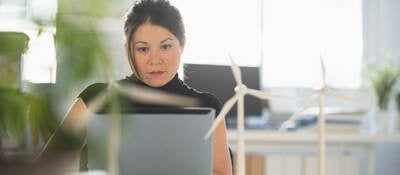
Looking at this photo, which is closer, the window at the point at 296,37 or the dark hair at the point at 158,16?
the dark hair at the point at 158,16

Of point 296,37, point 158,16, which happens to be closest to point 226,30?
point 296,37

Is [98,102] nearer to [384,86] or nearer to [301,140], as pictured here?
[301,140]

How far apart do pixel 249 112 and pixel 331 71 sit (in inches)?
25.7

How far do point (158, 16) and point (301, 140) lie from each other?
1509 millimetres

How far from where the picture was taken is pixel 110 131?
0.31m

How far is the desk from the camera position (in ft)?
→ 6.57

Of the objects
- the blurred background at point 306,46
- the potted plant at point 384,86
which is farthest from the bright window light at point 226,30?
the potted plant at point 384,86

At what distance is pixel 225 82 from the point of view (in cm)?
219

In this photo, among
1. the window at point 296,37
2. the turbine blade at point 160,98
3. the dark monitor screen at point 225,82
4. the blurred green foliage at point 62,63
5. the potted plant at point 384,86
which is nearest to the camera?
the blurred green foliage at point 62,63

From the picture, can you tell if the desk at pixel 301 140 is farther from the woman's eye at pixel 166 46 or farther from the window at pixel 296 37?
the woman's eye at pixel 166 46

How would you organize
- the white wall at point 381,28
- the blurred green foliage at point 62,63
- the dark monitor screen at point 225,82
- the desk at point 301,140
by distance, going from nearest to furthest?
the blurred green foliage at point 62,63
the desk at point 301,140
the dark monitor screen at point 225,82
the white wall at point 381,28

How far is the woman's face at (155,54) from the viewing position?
0.59 metres

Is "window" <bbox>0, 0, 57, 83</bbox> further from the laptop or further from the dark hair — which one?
the dark hair

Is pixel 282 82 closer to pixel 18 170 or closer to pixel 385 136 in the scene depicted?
pixel 385 136
